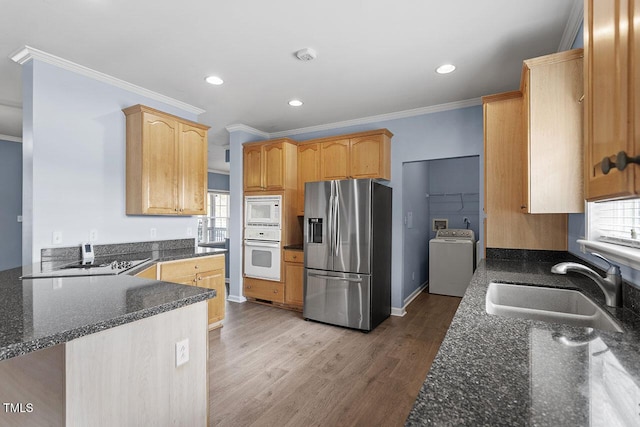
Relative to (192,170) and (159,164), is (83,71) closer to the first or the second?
(159,164)

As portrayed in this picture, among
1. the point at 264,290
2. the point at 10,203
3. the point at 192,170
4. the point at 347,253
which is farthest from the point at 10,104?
the point at 347,253

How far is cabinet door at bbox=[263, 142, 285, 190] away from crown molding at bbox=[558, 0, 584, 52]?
10.2 feet

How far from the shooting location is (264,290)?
14.6 ft

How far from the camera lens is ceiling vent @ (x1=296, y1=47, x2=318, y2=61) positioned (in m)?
2.48

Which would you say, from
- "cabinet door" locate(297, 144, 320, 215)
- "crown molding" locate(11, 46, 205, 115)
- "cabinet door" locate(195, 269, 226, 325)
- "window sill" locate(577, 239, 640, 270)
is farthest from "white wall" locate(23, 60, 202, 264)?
"window sill" locate(577, 239, 640, 270)

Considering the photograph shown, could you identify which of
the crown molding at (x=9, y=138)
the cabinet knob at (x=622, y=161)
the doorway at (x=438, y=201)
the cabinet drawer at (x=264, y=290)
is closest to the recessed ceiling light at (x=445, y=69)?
the doorway at (x=438, y=201)

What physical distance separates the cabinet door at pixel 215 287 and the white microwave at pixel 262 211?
1.11 meters

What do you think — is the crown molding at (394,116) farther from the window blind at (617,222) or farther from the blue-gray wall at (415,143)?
the window blind at (617,222)

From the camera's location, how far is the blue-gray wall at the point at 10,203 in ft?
14.8

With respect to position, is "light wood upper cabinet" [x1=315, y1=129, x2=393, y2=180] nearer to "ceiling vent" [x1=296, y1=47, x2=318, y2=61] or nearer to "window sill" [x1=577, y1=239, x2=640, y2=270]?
"ceiling vent" [x1=296, y1=47, x2=318, y2=61]

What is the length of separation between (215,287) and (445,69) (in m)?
3.13

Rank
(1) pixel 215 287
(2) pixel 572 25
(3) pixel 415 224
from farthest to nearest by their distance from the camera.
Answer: (3) pixel 415 224, (1) pixel 215 287, (2) pixel 572 25

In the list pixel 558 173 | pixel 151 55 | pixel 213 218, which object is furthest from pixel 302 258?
pixel 213 218

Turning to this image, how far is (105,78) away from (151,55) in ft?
2.36
